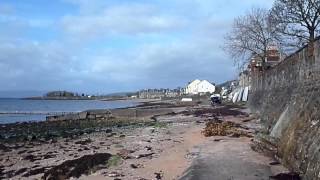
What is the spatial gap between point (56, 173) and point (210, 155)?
235 inches

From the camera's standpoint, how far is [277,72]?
89.9 ft

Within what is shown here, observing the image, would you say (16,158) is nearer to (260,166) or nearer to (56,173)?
(56,173)

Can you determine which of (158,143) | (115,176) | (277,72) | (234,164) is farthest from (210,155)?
(277,72)

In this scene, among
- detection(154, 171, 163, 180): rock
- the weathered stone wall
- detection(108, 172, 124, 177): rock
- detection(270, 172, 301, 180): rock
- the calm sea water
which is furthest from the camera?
the calm sea water

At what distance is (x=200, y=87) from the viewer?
179 meters

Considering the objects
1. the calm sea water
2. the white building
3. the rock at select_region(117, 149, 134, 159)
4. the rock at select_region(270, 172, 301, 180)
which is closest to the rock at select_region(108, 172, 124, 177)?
the rock at select_region(117, 149, 134, 159)

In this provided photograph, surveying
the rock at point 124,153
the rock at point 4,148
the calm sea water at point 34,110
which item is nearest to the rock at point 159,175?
the rock at point 124,153

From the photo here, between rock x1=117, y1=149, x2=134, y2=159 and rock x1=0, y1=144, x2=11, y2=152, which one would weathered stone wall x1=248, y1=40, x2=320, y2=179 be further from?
rock x1=0, y1=144, x2=11, y2=152

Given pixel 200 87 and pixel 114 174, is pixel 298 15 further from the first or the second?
pixel 200 87

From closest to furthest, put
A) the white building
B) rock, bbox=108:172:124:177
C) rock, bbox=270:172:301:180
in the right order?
rock, bbox=270:172:301:180 → rock, bbox=108:172:124:177 → the white building

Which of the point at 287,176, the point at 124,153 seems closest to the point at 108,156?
the point at 124,153

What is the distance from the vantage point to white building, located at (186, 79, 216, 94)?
17516 cm

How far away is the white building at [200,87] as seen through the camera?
175 m

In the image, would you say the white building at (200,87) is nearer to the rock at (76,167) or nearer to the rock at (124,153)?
the rock at (124,153)
